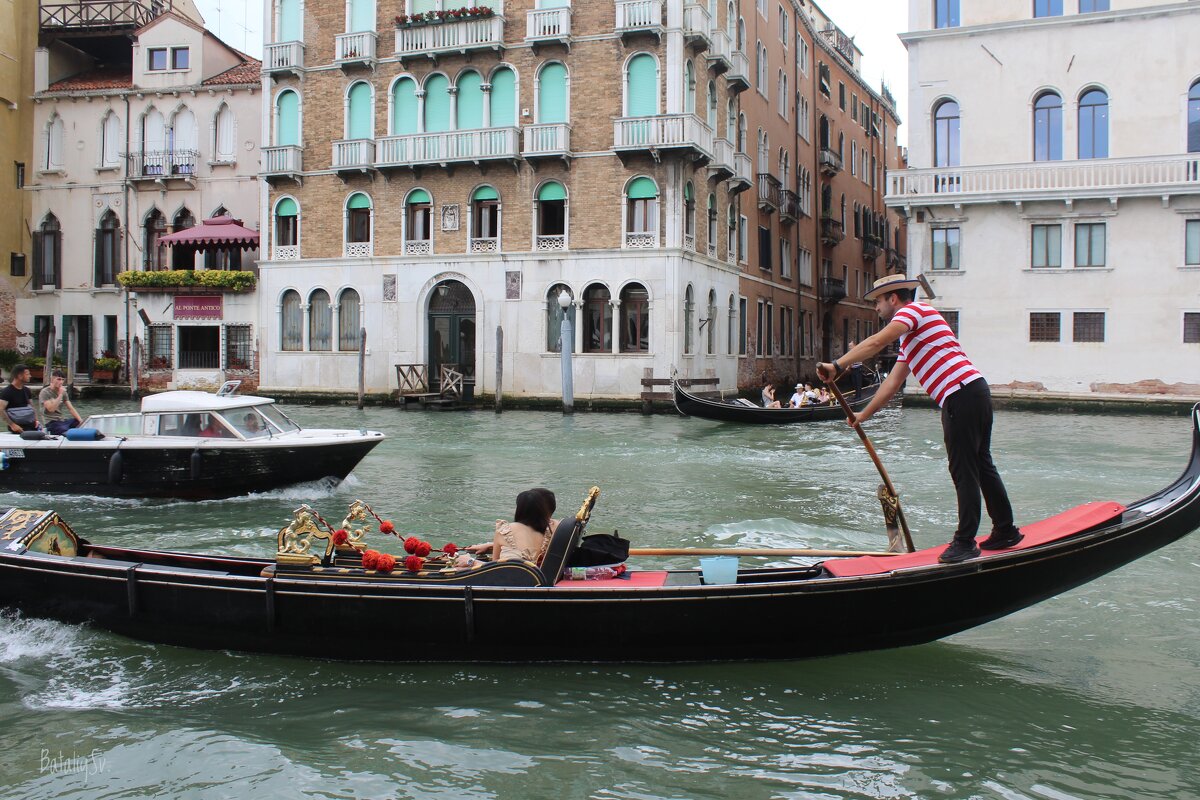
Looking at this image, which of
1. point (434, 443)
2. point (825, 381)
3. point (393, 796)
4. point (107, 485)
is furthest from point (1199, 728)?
point (434, 443)

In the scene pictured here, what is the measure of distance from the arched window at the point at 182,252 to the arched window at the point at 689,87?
1166cm

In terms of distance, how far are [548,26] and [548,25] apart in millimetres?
18

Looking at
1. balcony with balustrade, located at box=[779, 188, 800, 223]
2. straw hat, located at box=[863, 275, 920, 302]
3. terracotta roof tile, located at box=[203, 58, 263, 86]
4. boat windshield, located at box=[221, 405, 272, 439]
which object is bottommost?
boat windshield, located at box=[221, 405, 272, 439]

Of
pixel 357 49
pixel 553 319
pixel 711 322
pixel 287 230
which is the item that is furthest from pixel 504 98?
pixel 711 322

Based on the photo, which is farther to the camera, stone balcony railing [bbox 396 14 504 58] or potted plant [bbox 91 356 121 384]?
potted plant [bbox 91 356 121 384]

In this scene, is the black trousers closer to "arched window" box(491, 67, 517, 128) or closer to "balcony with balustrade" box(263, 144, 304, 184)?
"arched window" box(491, 67, 517, 128)

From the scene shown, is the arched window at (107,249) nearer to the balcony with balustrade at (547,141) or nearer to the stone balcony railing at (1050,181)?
the balcony with balustrade at (547,141)

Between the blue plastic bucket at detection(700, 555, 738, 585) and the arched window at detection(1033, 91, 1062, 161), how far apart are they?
56.2 ft

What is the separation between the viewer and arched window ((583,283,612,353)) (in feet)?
62.2

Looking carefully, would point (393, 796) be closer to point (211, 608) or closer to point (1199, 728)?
point (211, 608)

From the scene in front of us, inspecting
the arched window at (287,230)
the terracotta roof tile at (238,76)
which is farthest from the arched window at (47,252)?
the arched window at (287,230)

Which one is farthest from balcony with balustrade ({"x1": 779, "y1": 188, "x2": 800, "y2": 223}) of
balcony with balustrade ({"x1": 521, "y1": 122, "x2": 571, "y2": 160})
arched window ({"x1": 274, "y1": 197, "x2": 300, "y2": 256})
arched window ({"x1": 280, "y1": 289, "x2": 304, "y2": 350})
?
arched window ({"x1": 280, "y1": 289, "x2": 304, "y2": 350})

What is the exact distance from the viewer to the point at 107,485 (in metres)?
8.30

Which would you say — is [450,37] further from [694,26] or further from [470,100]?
[694,26]
